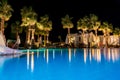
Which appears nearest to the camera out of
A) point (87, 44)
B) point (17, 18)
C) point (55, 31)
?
point (87, 44)

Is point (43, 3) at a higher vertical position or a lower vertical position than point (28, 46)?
higher

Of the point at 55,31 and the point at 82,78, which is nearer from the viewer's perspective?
the point at 82,78

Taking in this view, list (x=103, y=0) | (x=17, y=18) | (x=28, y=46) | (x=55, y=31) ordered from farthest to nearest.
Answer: (x=103, y=0) → (x=55, y=31) → (x=17, y=18) → (x=28, y=46)

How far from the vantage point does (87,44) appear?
4703 centimetres

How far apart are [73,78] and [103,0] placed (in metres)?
Answer: 64.6

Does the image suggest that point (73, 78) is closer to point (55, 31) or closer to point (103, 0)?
point (55, 31)

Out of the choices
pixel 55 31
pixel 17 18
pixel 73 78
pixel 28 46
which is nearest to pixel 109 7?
pixel 55 31

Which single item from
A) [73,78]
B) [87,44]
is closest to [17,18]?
[87,44]

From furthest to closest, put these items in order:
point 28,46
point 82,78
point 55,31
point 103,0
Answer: point 103,0 < point 55,31 < point 28,46 < point 82,78

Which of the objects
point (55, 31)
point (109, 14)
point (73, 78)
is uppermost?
point (109, 14)

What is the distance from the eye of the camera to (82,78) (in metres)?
8.61

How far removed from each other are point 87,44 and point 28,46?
1452cm

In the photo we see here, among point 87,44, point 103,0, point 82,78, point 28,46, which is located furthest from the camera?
point 103,0

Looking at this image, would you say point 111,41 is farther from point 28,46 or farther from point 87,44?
point 28,46
